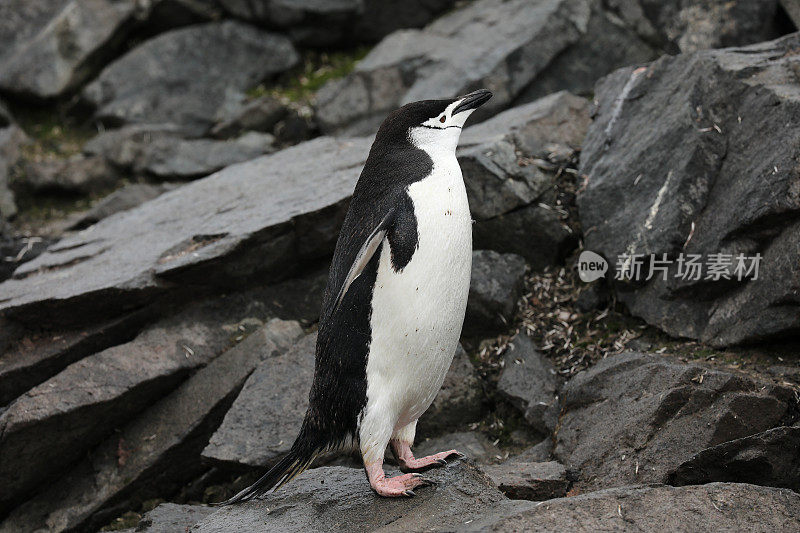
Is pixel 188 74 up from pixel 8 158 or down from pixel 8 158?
up

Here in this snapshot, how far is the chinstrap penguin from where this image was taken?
365cm

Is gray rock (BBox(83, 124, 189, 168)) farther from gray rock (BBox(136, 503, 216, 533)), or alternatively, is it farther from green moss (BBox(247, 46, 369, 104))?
gray rock (BBox(136, 503, 216, 533))

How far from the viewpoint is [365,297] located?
370 centimetres

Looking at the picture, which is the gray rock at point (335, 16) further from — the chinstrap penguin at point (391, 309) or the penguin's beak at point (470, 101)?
the chinstrap penguin at point (391, 309)

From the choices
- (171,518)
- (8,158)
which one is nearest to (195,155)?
(8,158)

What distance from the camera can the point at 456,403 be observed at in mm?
5031

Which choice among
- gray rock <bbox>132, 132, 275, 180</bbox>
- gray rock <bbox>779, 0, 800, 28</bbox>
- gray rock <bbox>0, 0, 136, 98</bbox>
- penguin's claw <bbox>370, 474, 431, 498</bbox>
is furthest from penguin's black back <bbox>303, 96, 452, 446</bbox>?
gray rock <bbox>0, 0, 136, 98</bbox>

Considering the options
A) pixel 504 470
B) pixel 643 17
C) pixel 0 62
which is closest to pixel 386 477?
pixel 504 470

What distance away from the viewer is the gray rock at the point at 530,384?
15.9ft

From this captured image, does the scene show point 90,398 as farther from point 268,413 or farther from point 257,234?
point 257,234

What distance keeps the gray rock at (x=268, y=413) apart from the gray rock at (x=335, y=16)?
616 centimetres

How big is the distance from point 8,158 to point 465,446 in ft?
23.3

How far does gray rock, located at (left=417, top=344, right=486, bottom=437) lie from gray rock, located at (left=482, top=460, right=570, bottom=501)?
0.84 metres

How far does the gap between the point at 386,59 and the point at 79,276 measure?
4.71 m
